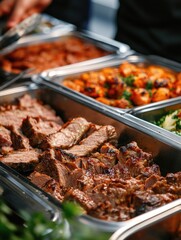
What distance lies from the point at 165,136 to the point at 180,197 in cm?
58

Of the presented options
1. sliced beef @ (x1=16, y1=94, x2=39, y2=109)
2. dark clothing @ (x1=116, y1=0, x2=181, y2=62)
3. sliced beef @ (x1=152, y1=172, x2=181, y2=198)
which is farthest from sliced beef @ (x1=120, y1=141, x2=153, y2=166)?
dark clothing @ (x1=116, y1=0, x2=181, y2=62)

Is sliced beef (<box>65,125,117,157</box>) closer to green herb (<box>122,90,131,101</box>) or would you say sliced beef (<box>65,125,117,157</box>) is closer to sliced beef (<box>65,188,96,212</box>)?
sliced beef (<box>65,188,96,212</box>)

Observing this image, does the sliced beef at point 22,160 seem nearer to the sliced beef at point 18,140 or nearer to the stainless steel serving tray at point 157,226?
the sliced beef at point 18,140

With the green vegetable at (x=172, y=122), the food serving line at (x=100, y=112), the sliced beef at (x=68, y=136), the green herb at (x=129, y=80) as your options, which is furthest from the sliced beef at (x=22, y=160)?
the green herb at (x=129, y=80)

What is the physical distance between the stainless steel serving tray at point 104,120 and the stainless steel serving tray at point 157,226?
1.9 inches

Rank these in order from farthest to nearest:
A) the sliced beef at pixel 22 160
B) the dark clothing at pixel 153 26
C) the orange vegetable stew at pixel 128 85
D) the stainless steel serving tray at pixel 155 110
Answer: the dark clothing at pixel 153 26 → the orange vegetable stew at pixel 128 85 → the stainless steel serving tray at pixel 155 110 → the sliced beef at pixel 22 160

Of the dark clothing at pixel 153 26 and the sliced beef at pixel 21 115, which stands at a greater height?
the dark clothing at pixel 153 26

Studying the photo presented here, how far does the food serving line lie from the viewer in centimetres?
207

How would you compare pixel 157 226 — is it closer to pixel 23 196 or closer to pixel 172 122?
pixel 23 196

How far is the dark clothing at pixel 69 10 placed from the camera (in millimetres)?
6020

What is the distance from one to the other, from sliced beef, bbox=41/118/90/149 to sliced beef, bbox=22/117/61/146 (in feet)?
0.35

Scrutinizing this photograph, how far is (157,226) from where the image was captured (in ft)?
6.57

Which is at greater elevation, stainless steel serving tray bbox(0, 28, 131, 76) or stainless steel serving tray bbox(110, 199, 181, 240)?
stainless steel serving tray bbox(0, 28, 131, 76)

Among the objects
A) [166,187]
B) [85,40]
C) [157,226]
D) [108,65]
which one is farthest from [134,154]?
[85,40]
